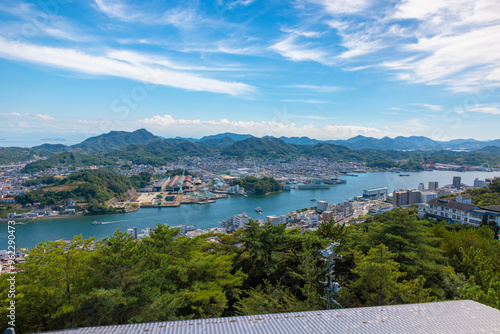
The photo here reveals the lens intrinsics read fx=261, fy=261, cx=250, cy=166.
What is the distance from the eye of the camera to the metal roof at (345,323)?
4.32 ft

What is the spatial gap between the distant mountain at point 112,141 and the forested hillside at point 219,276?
141 feet

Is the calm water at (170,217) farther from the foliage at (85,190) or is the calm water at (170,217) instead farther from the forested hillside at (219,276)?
the forested hillside at (219,276)

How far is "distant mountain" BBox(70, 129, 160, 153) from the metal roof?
145ft

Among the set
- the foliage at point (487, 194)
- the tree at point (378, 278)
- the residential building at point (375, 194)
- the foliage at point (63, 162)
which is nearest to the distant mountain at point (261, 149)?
the foliage at point (63, 162)

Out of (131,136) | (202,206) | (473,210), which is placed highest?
(131,136)

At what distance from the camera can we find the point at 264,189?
17.8 metres

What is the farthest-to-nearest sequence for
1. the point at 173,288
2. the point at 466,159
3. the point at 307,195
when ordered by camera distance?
the point at 466,159 < the point at 307,195 < the point at 173,288

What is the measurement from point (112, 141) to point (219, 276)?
173 feet

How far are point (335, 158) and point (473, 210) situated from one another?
32.6m

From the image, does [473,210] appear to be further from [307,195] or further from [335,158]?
[335,158]

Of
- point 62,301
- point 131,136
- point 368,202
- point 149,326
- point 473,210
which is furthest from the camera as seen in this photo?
point 131,136

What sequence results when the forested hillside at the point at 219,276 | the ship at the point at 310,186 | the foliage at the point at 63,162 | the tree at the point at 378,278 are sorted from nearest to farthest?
the forested hillside at the point at 219,276 → the tree at the point at 378,278 → the ship at the point at 310,186 → the foliage at the point at 63,162

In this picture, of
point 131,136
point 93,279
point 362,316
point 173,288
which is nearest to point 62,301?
point 93,279

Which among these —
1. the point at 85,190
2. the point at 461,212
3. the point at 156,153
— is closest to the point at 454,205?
the point at 461,212
